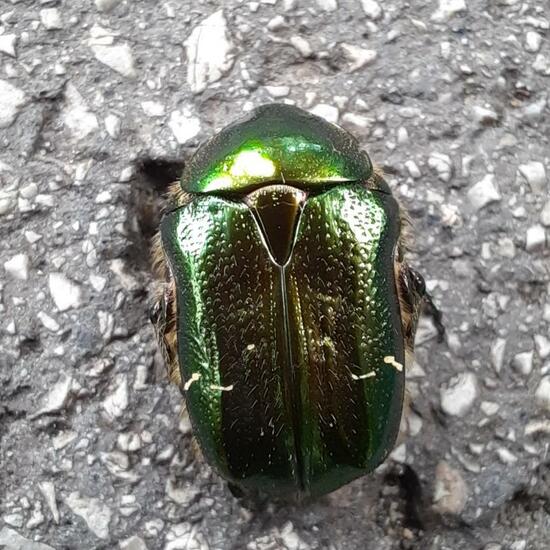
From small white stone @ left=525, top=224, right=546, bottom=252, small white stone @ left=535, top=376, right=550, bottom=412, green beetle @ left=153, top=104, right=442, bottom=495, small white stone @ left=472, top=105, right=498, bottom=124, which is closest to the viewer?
green beetle @ left=153, top=104, right=442, bottom=495

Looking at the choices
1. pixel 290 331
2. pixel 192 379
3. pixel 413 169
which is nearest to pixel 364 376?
pixel 290 331

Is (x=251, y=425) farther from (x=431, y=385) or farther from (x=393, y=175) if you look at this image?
(x=393, y=175)

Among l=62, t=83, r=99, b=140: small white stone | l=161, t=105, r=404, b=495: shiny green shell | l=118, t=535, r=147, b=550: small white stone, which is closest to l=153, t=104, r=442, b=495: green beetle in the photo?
l=161, t=105, r=404, b=495: shiny green shell

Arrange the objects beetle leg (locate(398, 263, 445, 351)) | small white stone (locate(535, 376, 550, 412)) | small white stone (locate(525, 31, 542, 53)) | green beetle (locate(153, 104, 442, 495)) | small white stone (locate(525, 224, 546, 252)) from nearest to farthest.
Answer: green beetle (locate(153, 104, 442, 495)) → beetle leg (locate(398, 263, 445, 351)) → small white stone (locate(535, 376, 550, 412)) → small white stone (locate(525, 224, 546, 252)) → small white stone (locate(525, 31, 542, 53))

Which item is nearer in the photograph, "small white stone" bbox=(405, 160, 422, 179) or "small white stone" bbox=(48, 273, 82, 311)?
"small white stone" bbox=(48, 273, 82, 311)

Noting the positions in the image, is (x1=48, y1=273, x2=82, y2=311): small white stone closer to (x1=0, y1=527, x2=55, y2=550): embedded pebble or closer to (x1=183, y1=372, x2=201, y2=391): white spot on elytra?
(x1=183, y1=372, x2=201, y2=391): white spot on elytra

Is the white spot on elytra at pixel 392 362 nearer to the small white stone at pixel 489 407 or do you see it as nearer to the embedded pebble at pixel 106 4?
the small white stone at pixel 489 407
